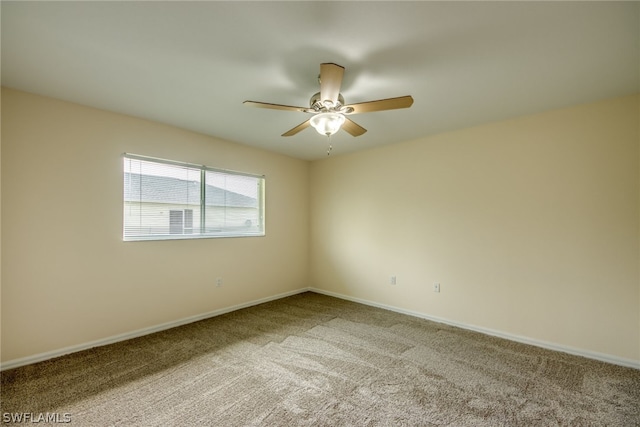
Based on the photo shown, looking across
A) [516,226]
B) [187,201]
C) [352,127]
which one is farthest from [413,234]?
[187,201]

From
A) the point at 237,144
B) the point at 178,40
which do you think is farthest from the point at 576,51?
the point at 237,144

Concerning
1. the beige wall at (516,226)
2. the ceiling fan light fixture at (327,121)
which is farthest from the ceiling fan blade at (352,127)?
the beige wall at (516,226)

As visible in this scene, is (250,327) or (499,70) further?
(250,327)

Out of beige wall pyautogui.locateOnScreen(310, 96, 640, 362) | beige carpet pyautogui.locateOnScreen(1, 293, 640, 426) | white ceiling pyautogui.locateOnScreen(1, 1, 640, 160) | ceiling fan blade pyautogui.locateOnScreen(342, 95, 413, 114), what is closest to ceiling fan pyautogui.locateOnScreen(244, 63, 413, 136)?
ceiling fan blade pyautogui.locateOnScreen(342, 95, 413, 114)


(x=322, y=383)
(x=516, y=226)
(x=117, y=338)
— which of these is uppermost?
(x=516, y=226)

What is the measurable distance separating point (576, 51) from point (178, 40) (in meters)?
2.60

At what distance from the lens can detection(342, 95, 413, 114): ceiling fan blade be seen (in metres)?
1.95

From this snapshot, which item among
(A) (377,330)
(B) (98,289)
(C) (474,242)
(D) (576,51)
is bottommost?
(A) (377,330)

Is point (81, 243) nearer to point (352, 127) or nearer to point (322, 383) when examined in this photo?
point (322, 383)

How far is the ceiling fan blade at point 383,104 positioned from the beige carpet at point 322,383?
2.11m

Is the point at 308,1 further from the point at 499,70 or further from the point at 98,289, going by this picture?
the point at 98,289

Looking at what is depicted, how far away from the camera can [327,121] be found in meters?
2.21

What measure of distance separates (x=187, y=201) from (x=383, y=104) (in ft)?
8.75

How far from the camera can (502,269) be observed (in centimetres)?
316
